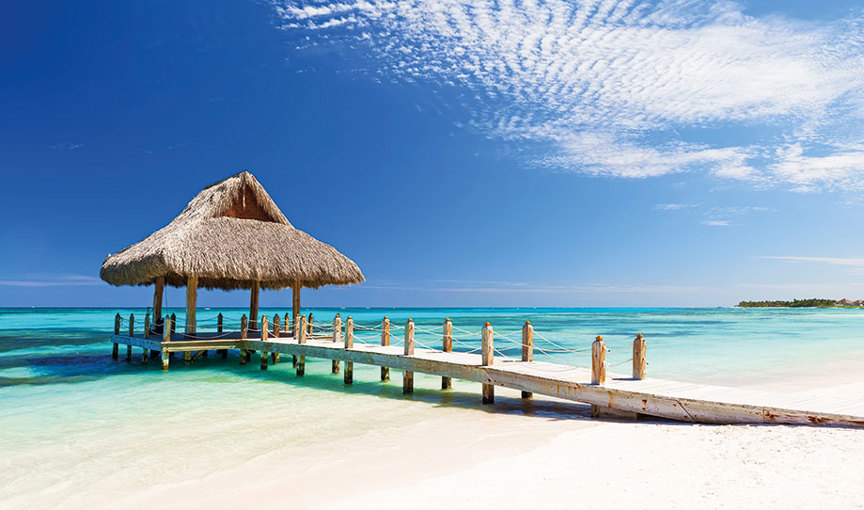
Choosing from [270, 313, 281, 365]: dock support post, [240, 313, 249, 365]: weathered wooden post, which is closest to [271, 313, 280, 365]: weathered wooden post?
[270, 313, 281, 365]: dock support post

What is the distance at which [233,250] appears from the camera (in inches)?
582

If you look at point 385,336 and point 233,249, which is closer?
point 385,336

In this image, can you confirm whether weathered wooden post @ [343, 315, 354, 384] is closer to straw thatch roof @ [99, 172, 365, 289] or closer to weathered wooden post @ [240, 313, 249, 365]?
straw thatch roof @ [99, 172, 365, 289]

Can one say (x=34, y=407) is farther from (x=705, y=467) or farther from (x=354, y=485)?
(x=705, y=467)

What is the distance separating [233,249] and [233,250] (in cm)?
5

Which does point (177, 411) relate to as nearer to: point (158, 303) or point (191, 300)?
point (191, 300)

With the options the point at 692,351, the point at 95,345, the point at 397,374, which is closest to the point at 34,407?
the point at 397,374

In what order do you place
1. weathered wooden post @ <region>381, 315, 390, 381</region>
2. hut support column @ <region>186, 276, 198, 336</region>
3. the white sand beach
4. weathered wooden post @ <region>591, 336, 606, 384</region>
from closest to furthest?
the white sand beach
weathered wooden post @ <region>591, 336, 606, 384</region>
weathered wooden post @ <region>381, 315, 390, 381</region>
hut support column @ <region>186, 276, 198, 336</region>

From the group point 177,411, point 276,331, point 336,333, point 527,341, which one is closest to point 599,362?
point 527,341

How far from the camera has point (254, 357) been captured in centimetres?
1806

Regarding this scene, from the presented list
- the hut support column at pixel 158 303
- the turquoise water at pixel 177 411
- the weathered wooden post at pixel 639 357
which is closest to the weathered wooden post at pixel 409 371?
the turquoise water at pixel 177 411

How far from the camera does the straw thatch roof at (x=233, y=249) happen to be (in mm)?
13953

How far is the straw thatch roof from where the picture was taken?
13953 millimetres

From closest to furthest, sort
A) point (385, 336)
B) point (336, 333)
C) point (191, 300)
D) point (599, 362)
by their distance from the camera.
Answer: point (599, 362) < point (385, 336) < point (336, 333) < point (191, 300)
